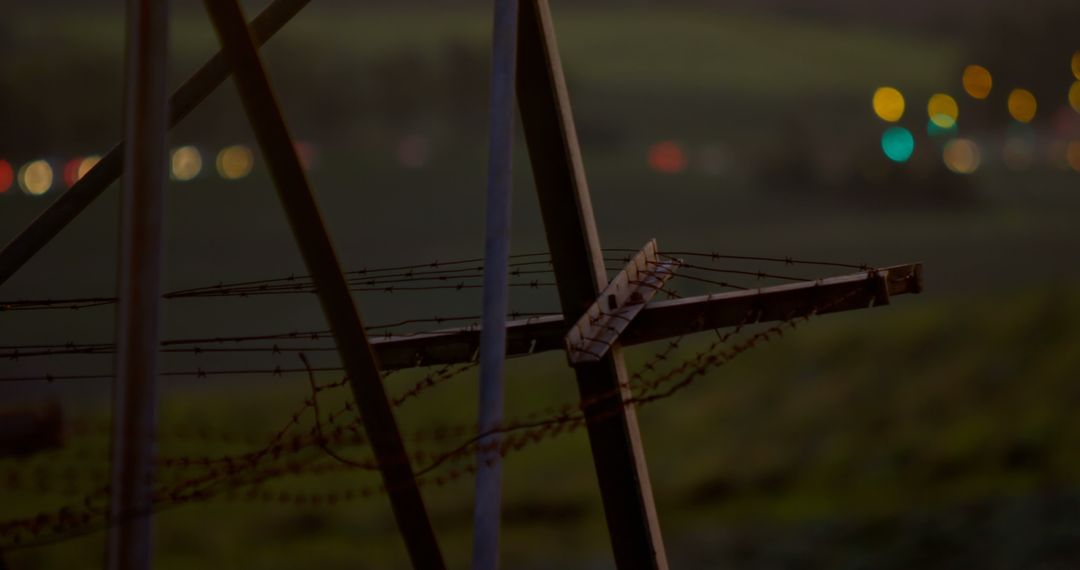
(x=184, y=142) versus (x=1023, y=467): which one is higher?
(x=184, y=142)

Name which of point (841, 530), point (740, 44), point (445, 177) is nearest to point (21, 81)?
point (445, 177)

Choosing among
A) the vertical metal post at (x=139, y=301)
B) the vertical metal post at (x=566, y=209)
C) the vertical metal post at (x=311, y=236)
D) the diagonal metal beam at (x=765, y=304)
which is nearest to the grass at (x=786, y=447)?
the vertical metal post at (x=566, y=209)

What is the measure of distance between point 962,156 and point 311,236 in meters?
28.7

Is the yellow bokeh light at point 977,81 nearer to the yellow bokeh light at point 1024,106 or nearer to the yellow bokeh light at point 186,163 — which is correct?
the yellow bokeh light at point 1024,106

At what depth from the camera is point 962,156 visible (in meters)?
32.0

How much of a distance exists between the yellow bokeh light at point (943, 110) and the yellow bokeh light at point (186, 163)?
1649 centimetres

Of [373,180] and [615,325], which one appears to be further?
[373,180]

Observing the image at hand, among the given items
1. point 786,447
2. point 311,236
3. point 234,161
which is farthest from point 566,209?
point 786,447

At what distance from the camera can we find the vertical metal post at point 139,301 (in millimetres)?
4340

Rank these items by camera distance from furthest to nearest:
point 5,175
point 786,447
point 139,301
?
point 786,447 < point 5,175 < point 139,301

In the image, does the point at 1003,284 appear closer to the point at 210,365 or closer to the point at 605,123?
the point at 605,123

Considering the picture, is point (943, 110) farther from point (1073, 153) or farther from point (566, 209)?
point (566, 209)

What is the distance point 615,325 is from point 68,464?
89.9 feet

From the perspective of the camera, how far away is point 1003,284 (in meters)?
32.3
